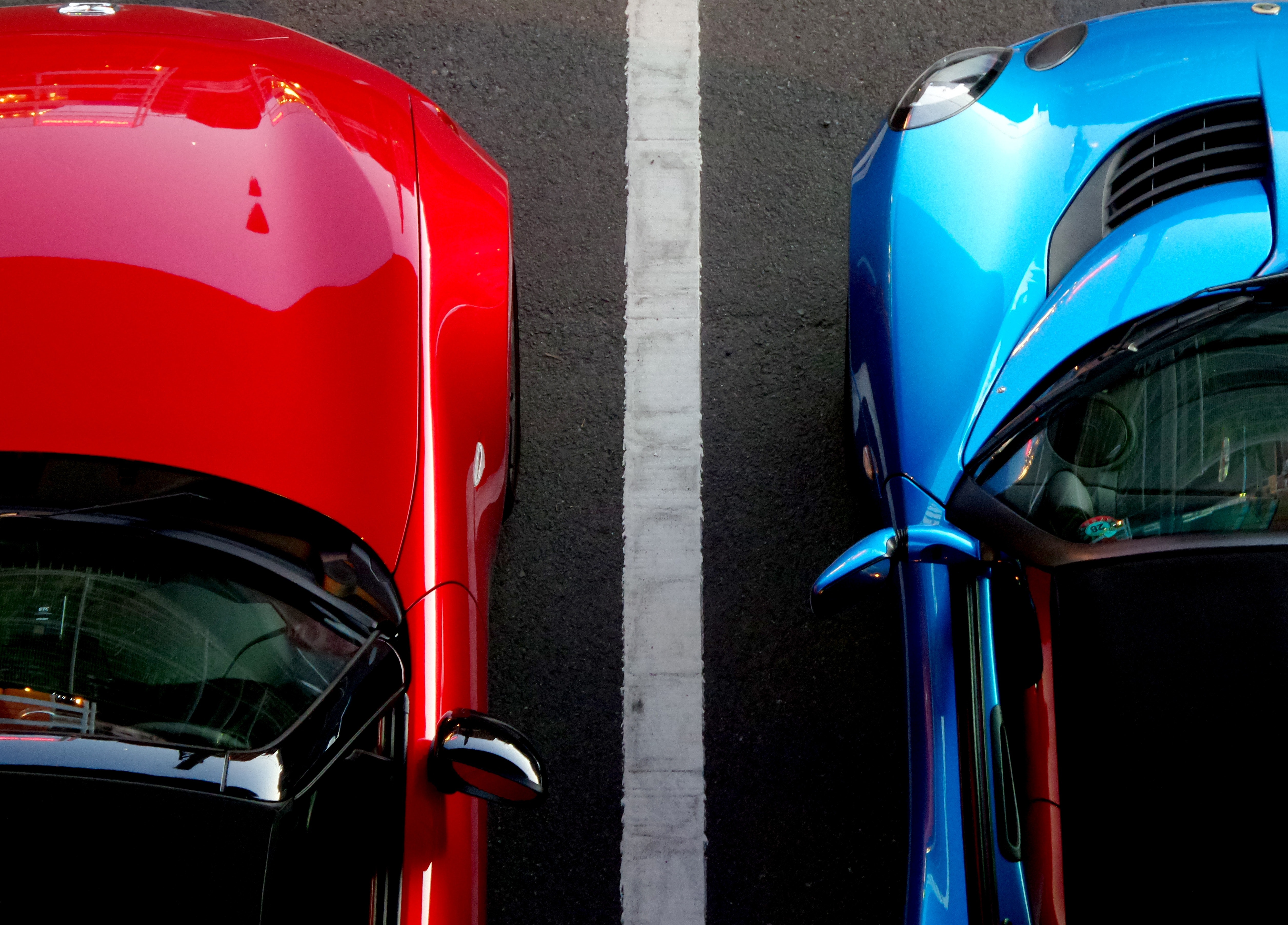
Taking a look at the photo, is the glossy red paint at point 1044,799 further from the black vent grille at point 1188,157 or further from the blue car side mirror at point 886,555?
the black vent grille at point 1188,157

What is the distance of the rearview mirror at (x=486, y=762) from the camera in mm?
1796

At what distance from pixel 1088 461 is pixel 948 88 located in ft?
3.50

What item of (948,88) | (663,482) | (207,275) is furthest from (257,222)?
(948,88)

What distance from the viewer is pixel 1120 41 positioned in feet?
7.80

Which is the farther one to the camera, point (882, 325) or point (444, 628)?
point (882, 325)

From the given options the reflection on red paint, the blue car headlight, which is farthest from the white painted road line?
the reflection on red paint

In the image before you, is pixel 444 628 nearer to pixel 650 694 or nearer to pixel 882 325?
pixel 650 694

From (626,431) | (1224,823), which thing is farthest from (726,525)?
(1224,823)

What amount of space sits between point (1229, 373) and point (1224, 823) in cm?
86

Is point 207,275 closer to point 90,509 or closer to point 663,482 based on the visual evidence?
point 90,509

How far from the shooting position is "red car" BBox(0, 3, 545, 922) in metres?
1.58

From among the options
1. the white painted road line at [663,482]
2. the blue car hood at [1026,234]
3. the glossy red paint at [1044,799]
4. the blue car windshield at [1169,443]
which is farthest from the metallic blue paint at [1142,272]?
the white painted road line at [663,482]

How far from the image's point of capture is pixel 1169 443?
75.6 inches

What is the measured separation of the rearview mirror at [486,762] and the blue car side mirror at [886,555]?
0.67 m
